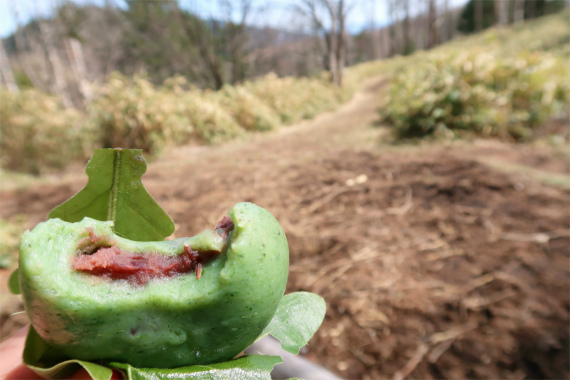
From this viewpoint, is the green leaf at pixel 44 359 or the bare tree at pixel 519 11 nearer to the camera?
the green leaf at pixel 44 359

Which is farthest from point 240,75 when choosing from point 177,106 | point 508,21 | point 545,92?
point 508,21

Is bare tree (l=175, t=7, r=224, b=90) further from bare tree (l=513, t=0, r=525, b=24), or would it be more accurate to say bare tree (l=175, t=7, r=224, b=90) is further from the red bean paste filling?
bare tree (l=513, t=0, r=525, b=24)

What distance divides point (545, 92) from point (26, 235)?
8.01 metres

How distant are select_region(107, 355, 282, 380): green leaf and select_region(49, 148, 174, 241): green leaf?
0.98ft

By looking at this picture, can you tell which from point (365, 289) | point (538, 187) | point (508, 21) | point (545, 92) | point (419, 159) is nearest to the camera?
point (365, 289)

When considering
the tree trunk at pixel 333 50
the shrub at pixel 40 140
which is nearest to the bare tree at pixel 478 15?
the tree trunk at pixel 333 50

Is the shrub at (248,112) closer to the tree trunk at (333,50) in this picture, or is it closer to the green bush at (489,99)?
the green bush at (489,99)

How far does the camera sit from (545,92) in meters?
6.43

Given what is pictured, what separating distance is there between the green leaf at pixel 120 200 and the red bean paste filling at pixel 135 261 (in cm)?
12

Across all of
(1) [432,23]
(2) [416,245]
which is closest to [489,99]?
(2) [416,245]

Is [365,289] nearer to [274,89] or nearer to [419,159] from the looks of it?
[419,159]

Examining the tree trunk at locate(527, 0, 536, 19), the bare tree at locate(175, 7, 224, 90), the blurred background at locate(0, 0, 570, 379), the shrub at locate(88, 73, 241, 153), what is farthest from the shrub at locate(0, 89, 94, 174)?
the tree trunk at locate(527, 0, 536, 19)

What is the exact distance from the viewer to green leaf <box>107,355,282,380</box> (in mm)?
694

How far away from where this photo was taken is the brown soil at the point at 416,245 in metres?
2.32
